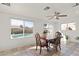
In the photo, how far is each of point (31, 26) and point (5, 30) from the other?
1.66 feet

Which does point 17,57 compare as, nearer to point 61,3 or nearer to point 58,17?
point 58,17

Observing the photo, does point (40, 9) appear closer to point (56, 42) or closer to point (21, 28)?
point (21, 28)

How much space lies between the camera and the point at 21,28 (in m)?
1.96

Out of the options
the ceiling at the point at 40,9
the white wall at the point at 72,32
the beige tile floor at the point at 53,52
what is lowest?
the beige tile floor at the point at 53,52

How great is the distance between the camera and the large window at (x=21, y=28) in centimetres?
189

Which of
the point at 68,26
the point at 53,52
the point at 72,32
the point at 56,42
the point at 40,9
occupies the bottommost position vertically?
the point at 53,52

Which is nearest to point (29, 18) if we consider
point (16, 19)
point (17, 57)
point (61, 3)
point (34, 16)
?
point (34, 16)

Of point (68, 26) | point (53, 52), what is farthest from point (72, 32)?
point (53, 52)

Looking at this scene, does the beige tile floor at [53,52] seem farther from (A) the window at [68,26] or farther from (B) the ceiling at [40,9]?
(B) the ceiling at [40,9]

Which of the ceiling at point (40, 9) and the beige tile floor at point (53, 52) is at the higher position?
the ceiling at point (40, 9)

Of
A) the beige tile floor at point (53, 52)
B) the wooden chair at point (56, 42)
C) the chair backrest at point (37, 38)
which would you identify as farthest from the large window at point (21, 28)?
the wooden chair at point (56, 42)

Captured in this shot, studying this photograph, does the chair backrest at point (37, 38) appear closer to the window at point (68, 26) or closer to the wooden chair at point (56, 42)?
the wooden chair at point (56, 42)

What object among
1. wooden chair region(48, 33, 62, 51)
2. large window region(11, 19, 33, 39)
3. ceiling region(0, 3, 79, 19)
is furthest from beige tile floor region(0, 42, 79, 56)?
ceiling region(0, 3, 79, 19)

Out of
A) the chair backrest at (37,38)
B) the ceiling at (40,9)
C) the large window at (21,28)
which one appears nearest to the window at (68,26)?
the ceiling at (40,9)
